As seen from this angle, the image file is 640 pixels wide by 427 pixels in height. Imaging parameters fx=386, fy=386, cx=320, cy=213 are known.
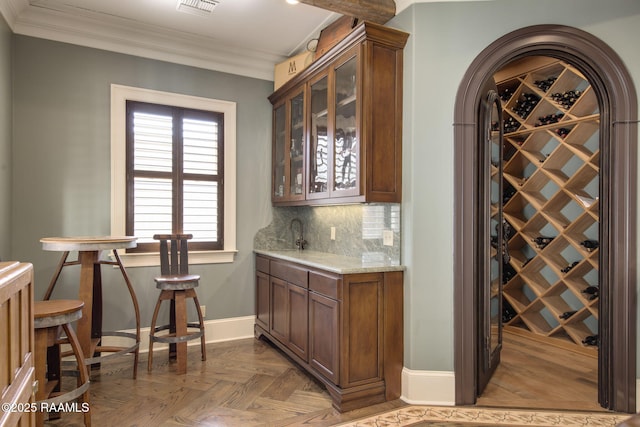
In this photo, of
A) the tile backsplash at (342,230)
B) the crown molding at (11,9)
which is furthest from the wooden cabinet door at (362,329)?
the crown molding at (11,9)

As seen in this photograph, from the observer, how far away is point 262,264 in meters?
3.70

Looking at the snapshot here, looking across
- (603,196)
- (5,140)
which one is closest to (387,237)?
(603,196)

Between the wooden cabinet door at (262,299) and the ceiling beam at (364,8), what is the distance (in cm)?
226

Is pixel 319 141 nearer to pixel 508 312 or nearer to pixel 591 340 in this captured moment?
pixel 508 312

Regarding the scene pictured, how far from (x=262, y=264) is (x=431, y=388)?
1878 mm

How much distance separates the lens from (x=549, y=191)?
3.74 m

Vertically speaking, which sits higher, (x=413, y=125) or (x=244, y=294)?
(x=413, y=125)

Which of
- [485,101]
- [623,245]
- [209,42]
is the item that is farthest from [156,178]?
[623,245]

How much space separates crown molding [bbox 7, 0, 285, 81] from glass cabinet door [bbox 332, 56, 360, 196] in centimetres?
142

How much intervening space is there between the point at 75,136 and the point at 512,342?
4303mm

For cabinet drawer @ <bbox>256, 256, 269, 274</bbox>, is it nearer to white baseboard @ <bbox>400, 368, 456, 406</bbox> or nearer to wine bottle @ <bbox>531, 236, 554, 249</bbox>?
white baseboard @ <bbox>400, 368, 456, 406</bbox>

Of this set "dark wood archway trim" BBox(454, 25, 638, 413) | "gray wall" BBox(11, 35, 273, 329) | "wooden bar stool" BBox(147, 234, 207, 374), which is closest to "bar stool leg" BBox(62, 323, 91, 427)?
"wooden bar stool" BBox(147, 234, 207, 374)

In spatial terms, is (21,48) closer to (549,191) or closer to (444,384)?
(444,384)

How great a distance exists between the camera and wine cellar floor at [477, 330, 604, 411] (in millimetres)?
2469
